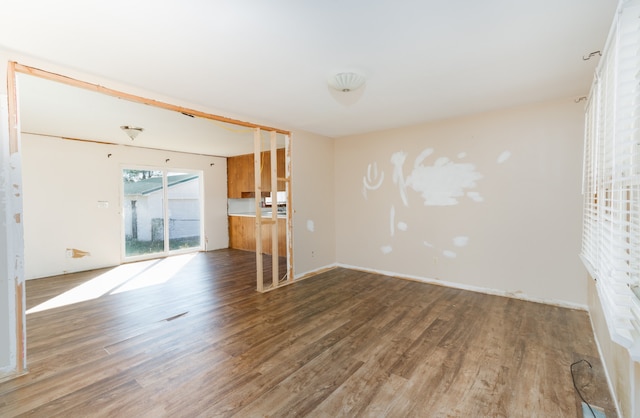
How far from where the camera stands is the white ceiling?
5.40 ft

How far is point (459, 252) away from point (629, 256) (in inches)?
106

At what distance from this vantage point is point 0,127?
6.63ft

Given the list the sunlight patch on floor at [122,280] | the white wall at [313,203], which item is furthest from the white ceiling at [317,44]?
the sunlight patch on floor at [122,280]

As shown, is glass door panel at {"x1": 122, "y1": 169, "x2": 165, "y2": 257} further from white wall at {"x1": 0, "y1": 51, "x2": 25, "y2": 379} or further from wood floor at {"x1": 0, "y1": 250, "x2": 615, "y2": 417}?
white wall at {"x1": 0, "y1": 51, "x2": 25, "y2": 379}

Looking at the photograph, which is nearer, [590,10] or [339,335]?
[590,10]

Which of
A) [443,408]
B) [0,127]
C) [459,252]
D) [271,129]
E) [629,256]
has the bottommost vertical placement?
[443,408]

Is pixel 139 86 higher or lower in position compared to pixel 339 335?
higher

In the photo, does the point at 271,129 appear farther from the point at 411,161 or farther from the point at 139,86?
the point at 411,161

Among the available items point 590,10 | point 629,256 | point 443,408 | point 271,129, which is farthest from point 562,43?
point 271,129

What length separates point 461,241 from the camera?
3949 mm

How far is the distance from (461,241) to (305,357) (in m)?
2.79

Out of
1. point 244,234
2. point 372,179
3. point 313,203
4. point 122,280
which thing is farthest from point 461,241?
point 122,280

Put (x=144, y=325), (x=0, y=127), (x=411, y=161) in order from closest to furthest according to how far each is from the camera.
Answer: (x=0, y=127) < (x=144, y=325) < (x=411, y=161)

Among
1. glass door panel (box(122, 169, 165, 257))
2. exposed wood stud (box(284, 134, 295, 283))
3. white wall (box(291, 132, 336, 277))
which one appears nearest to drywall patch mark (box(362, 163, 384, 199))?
white wall (box(291, 132, 336, 277))
